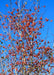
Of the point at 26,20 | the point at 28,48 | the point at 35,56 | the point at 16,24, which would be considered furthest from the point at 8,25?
the point at 35,56

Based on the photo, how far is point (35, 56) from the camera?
8664 millimetres

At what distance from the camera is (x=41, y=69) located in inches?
336

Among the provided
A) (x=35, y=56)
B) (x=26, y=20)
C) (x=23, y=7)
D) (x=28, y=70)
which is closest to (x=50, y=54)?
(x=35, y=56)

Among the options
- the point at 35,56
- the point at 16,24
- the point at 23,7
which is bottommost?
the point at 35,56

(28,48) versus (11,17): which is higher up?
(11,17)

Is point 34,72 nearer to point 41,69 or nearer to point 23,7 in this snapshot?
point 41,69

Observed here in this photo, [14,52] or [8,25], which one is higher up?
[8,25]

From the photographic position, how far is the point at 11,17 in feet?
29.0

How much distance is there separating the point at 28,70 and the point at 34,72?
0.43 m

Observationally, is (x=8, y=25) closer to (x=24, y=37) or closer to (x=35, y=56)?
(x=24, y=37)

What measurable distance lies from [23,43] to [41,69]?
170cm

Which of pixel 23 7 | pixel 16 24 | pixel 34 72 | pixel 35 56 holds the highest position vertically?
pixel 23 7

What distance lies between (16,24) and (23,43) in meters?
1.08

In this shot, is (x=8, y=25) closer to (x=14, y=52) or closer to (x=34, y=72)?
(x=14, y=52)
